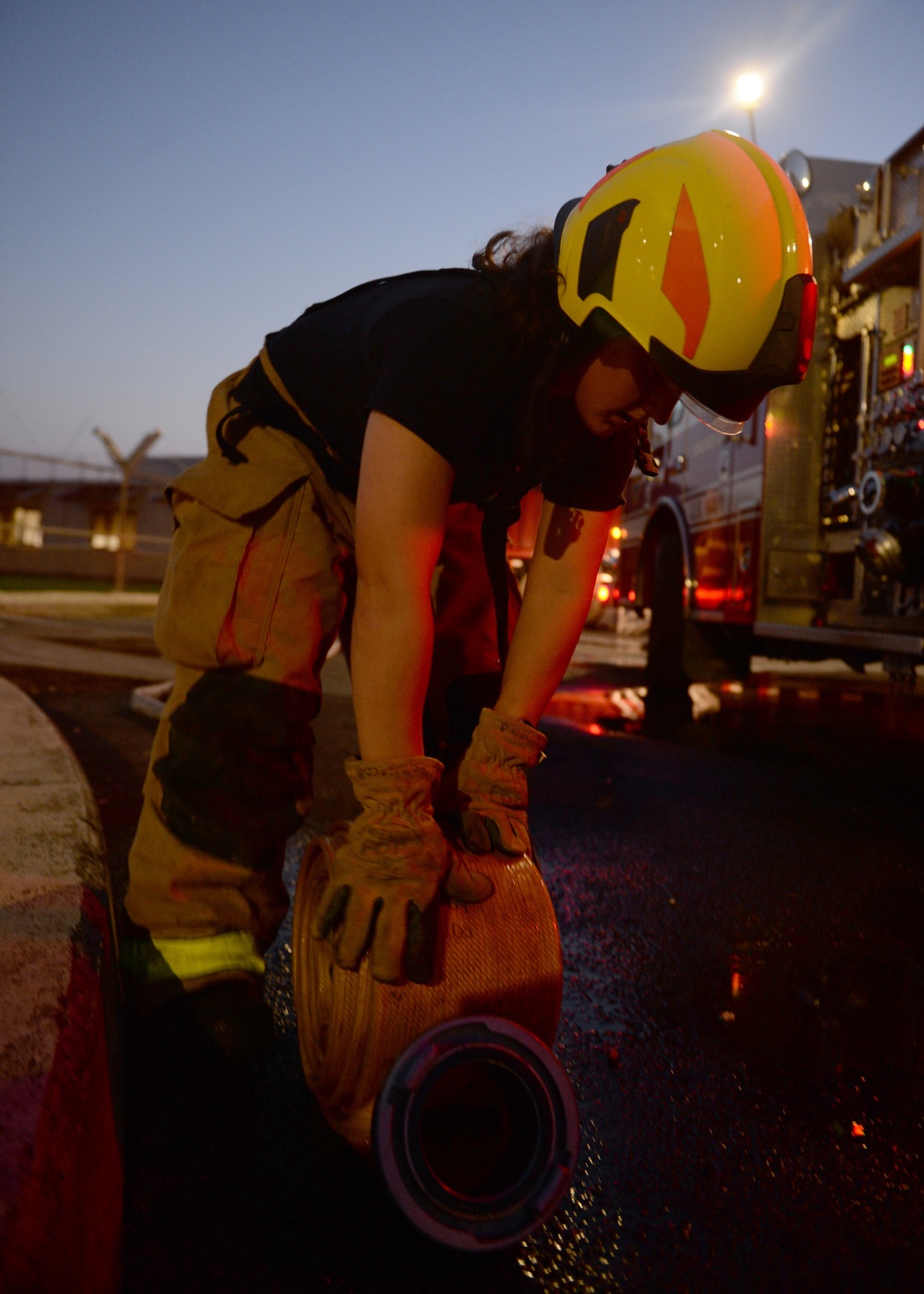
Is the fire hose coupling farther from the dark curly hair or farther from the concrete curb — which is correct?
the dark curly hair

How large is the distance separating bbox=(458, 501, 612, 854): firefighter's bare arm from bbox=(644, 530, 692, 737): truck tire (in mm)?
4863

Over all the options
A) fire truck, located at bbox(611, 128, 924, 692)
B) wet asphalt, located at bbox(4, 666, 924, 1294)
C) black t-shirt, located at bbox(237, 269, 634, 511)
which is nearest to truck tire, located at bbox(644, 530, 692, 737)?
fire truck, located at bbox(611, 128, 924, 692)

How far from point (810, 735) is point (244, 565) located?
4.14m

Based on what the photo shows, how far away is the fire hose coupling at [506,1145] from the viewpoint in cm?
99

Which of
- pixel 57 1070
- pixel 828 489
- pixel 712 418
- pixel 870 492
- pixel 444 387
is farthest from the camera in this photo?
pixel 828 489

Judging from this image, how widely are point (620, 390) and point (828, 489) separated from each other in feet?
14.1

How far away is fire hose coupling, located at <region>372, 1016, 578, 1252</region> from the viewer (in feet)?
3.26

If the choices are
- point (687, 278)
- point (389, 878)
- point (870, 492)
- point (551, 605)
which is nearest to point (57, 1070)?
point (389, 878)

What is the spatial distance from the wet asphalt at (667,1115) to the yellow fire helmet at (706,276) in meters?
1.12

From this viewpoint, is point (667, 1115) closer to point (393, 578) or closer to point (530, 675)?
point (530, 675)

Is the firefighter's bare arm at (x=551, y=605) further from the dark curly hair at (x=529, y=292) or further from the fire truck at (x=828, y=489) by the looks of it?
the fire truck at (x=828, y=489)

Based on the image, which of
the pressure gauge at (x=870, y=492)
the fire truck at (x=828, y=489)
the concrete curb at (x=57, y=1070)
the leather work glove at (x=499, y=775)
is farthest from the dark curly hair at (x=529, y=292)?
the pressure gauge at (x=870, y=492)

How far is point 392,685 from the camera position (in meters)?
1.26

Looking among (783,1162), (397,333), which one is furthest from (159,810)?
(783,1162)
